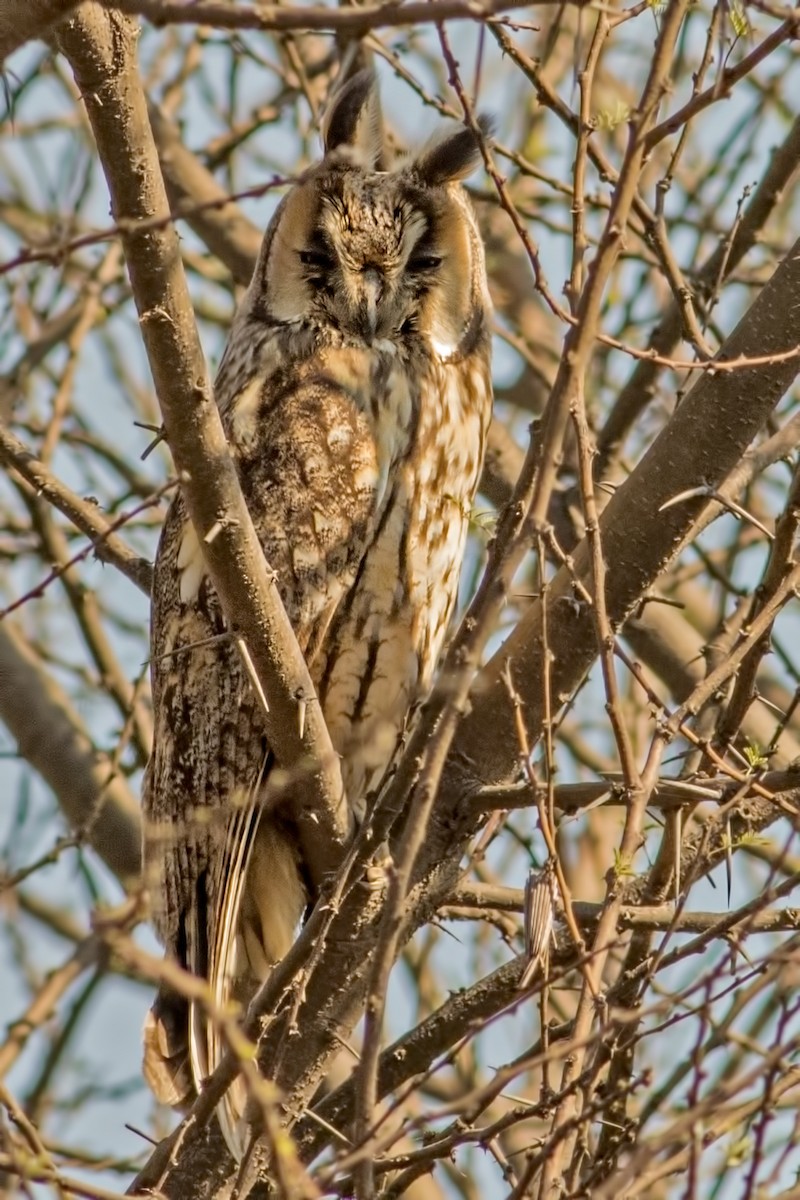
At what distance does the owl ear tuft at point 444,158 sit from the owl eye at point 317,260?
34 centimetres

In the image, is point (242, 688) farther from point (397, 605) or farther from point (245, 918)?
point (245, 918)

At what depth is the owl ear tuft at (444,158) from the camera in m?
3.59

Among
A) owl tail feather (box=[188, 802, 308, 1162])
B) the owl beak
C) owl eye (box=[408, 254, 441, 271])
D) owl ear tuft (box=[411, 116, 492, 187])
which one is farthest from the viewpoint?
owl ear tuft (box=[411, 116, 492, 187])

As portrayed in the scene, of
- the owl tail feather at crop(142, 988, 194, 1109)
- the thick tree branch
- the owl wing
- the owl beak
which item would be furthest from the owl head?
the owl tail feather at crop(142, 988, 194, 1109)

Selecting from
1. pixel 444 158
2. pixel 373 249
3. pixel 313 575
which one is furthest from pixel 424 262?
pixel 313 575

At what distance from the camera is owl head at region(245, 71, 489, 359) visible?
132 inches

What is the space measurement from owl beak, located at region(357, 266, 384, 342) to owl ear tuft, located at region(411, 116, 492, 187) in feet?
1.23

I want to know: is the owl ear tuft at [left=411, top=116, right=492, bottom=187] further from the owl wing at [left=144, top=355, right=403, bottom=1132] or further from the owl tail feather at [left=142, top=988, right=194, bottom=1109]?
the owl tail feather at [left=142, top=988, right=194, bottom=1109]

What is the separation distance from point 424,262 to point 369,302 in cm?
24

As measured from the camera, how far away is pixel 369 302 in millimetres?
3311

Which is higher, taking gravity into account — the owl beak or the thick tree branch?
the owl beak

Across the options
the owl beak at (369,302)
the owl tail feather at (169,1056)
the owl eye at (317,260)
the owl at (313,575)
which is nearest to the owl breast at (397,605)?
the owl at (313,575)

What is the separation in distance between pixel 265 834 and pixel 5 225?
2910mm

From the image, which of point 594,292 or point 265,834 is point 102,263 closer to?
point 265,834
